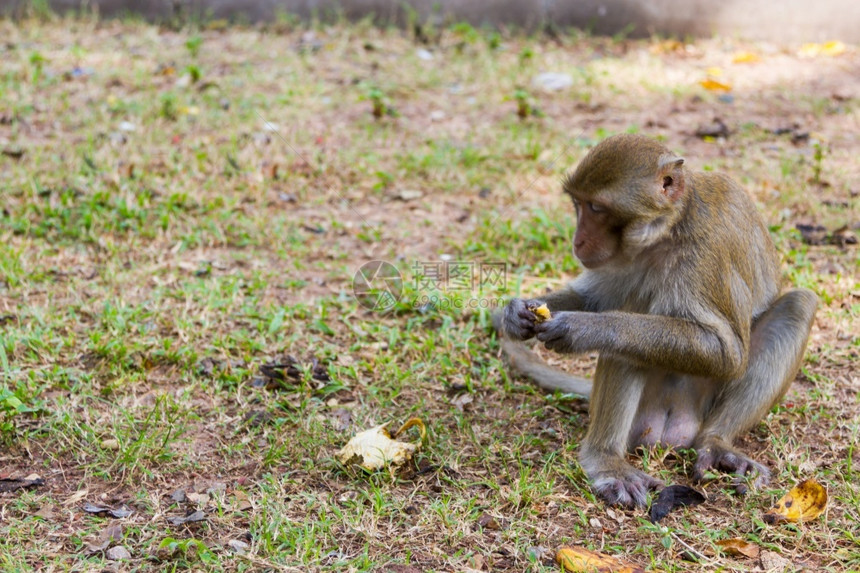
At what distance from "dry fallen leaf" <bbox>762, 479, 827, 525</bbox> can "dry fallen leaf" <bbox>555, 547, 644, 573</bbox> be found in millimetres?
A: 658

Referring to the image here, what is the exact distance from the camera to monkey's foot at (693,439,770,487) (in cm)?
366

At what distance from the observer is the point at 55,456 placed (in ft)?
12.1

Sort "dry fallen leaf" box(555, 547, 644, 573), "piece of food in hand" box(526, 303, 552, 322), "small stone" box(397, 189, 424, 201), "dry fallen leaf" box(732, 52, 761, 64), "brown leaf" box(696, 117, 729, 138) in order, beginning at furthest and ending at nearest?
1. "dry fallen leaf" box(732, 52, 761, 64)
2. "brown leaf" box(696, 117, 729, 138)
3. "small stone" box(397, 189, 424, 201)
4. "piece of food in hand" box(526, 303, 552, 322)
5. "dry fallen leaf" box(555, 547, 644, 573)

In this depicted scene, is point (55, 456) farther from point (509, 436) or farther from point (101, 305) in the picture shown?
point (509, 436)

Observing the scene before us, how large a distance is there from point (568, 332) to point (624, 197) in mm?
586

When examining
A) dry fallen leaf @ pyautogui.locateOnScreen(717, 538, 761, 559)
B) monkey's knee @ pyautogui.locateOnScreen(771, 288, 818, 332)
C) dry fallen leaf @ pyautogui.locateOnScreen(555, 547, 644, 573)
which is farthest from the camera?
monkey's knee @ pyautogui.locateOnScreen(771, 288, 818, 332)

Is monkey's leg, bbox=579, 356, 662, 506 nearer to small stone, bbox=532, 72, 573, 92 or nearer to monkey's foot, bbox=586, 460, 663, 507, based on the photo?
monkey's foot, bbox=586, 460, 663, 507

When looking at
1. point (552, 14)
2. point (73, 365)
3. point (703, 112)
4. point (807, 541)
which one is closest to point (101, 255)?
point (73, 365)

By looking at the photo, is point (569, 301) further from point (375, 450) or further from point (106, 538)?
point (106, 538)

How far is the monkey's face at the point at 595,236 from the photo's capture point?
11.9 ft

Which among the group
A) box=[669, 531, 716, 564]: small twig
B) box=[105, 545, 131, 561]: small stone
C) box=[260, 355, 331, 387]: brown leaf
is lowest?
box=[105, 545, 131, 561]: small stone

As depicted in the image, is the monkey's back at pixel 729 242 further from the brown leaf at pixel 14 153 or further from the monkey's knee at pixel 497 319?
the brown leaf at pixel 14 153
